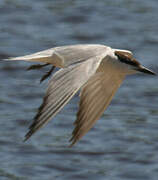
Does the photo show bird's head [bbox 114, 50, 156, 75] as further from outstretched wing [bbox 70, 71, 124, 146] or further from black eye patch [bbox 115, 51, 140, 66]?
outstretched wing [bbox 70, 71, 124, 146]

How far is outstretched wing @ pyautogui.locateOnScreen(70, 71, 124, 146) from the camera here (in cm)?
654

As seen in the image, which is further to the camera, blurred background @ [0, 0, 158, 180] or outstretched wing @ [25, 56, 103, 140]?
blurred background @ [0, 0, 158, 180]

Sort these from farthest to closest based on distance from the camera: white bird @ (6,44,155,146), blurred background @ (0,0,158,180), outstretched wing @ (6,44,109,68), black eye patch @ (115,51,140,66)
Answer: blurred background @ (0,0,158,180)
black eye patch @ (115,51,140,66)
outstretched wing @ (6,44,109,68)
white bird @ (6,44,155,146)

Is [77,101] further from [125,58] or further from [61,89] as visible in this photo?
[61,89]

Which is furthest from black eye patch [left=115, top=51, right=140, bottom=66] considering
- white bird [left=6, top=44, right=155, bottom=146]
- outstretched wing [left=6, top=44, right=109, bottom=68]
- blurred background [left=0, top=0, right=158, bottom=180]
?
blurred background [left=0, top=0, right=158, bottom=180]

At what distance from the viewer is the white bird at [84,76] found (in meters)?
5.27

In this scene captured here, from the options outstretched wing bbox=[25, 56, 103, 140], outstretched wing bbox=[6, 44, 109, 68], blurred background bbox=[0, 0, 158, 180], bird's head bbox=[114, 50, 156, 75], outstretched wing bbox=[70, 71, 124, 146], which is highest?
outstretched wing bbox=[25, 56, 103, 140]

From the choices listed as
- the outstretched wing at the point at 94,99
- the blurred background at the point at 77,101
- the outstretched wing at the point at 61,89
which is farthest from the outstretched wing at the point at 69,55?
the blurred background at the point at 77,101

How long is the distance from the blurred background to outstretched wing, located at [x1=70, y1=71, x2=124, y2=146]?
5.16 ft

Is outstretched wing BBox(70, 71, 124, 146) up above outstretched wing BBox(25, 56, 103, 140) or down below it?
below

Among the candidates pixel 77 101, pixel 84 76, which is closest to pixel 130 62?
pixel 84 76

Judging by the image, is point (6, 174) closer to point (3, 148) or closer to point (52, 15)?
point (3, 148)

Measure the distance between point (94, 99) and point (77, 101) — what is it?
2954 millimetres

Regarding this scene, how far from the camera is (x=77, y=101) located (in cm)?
969
